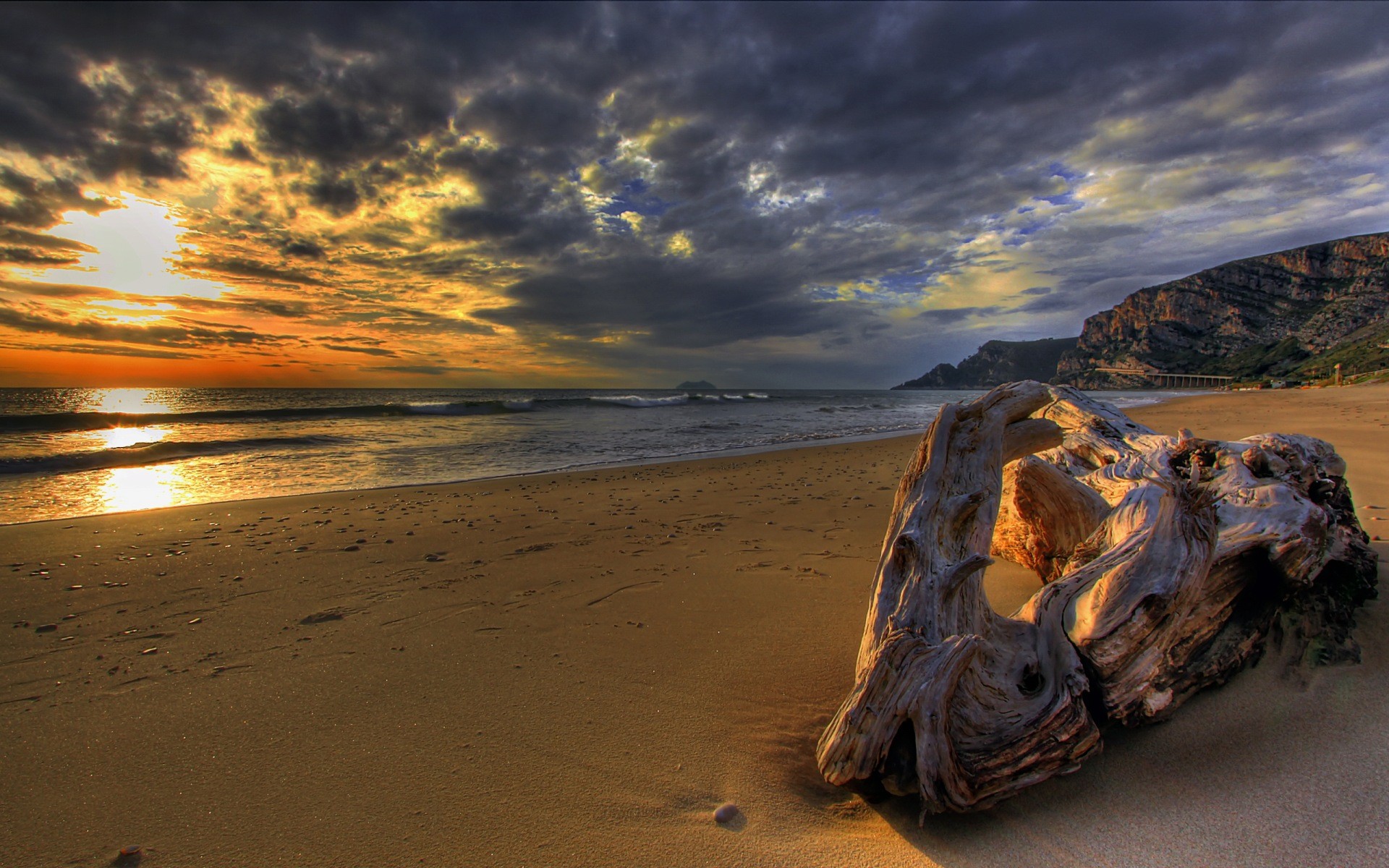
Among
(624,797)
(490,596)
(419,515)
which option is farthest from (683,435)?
(624,797)

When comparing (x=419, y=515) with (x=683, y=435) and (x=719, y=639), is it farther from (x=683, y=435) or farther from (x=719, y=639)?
(x=683, y=435)

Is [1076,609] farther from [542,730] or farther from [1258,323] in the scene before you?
[1258,323]

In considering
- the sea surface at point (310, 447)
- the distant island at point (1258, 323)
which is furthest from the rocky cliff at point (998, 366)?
the sea surface at point (310, 447)

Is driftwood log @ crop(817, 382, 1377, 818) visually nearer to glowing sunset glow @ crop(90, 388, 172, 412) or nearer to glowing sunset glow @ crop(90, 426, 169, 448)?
glowing sunset glow @ crop(90, 426, 169, 448)

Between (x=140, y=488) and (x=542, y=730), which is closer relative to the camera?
(x=542, y=730)

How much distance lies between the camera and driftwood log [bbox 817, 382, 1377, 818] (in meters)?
1.89

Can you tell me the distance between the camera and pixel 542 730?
8.24ft

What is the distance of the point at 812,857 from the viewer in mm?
1739

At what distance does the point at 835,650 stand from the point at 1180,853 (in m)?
1.69

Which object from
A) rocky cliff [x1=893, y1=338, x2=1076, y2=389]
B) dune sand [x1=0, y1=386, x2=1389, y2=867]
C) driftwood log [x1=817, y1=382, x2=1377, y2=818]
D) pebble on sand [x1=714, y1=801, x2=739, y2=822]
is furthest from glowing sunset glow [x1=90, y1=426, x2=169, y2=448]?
rocky cliff [x1=893, y1=338, x2=1076, y2=389]

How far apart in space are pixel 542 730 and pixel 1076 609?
2.41 meters

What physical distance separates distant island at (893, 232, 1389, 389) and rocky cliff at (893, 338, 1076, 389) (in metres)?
39.1

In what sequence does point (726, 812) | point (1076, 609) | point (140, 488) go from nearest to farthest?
1. point (726, 812)
2. point (1076, 609)
3. point (140, 488)

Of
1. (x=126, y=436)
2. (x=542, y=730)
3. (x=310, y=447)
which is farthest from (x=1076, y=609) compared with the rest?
(x=126, y=436)
